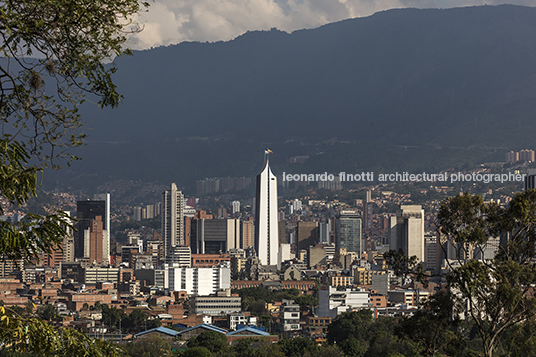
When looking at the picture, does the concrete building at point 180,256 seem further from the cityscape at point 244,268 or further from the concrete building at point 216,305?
the concrete building at point 216,305

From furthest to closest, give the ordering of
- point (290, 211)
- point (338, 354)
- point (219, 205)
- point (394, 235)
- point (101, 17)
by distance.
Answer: point (219, 205), point (290, 211), point (394, 235), point (338, 354), point (101, 17)

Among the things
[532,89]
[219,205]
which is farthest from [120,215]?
[532,89]

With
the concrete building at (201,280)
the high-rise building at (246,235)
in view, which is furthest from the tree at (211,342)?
the high-rise building at (246,235)

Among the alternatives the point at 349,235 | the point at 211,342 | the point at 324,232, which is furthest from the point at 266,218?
the point at 211,342

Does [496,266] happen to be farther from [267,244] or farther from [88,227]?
[88,227]

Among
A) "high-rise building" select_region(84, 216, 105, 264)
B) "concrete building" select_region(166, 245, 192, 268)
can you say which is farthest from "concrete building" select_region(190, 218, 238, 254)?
"concrete building" select_region(166, 245, 192, 268)

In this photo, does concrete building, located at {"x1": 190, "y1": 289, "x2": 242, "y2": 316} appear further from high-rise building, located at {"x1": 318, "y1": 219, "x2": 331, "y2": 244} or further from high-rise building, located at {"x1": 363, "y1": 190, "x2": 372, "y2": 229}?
high-rise building, located at {"x1": 363, "y1": 190, "x2": 372, "y2": 229}

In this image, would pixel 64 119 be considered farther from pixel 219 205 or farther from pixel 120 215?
pixel 219 205
